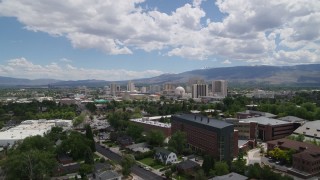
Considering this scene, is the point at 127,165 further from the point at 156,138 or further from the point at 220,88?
the point at 220,88

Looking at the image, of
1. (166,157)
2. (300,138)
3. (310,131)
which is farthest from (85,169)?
(310,131)

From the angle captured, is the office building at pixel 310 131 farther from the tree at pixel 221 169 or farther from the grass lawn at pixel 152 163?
the grass lawn at pixel 152 163

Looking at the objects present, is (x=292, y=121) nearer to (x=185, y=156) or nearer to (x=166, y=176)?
(x=185, y=156)

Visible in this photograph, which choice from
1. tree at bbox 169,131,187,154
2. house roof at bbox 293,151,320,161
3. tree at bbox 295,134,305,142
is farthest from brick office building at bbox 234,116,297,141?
house roof at bbox 293,151,320,161

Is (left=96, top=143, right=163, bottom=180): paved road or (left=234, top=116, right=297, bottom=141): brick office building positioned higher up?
(left=234, top=116, right=297, bottom=141): brick office building

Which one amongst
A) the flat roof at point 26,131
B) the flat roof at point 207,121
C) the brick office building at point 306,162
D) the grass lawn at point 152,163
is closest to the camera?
the brick office building at point 306,162

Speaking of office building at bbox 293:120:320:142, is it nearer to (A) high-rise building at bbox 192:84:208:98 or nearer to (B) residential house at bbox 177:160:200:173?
(B) residential house at bbox 177:160:200:173

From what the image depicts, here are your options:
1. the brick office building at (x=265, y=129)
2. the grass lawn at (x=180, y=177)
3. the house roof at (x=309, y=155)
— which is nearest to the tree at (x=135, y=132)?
the brick office building at (x=265, y=129)

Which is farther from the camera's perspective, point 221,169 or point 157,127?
point 157,127

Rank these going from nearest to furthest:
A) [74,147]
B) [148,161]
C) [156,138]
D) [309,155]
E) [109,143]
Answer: [309,155], [148,161], [74,147], [156,138], [109,143]
